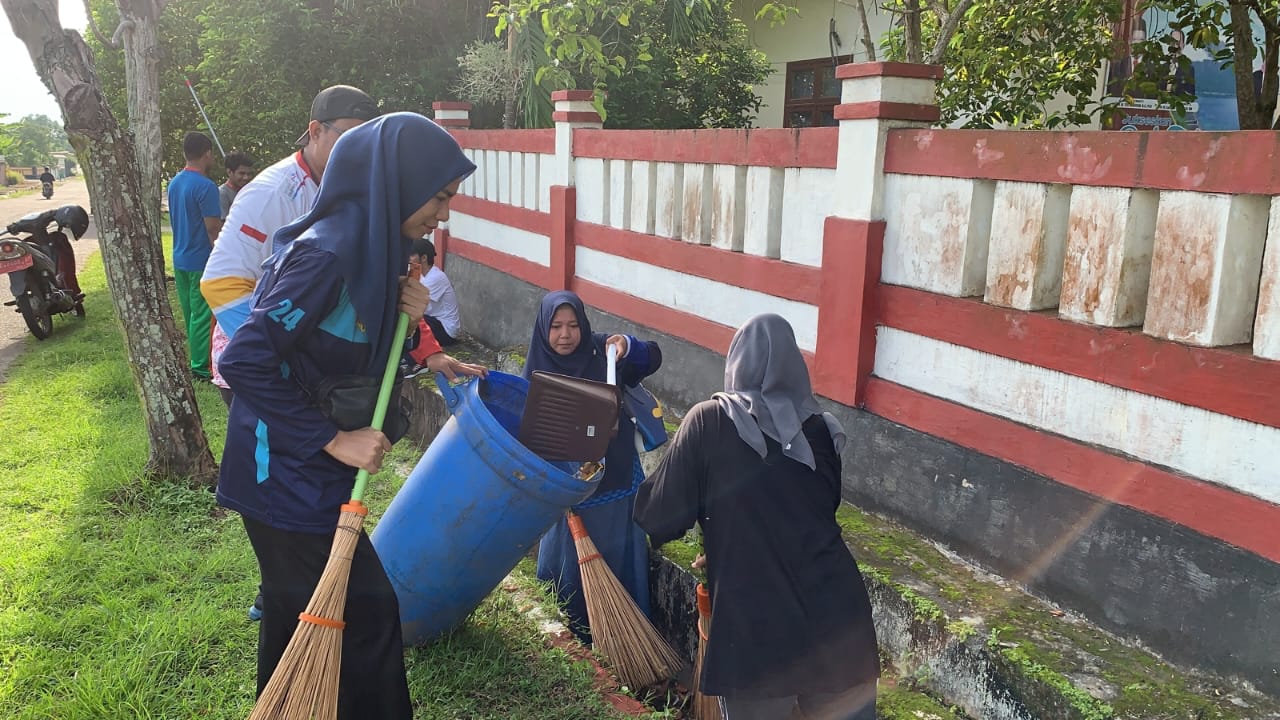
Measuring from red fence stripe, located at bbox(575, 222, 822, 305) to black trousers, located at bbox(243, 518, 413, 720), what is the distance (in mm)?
2384

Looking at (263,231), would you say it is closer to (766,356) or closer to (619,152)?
(766,356)

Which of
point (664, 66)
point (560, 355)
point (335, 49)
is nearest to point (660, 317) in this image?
point (560, 355)

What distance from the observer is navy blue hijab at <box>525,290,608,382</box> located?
13.4 ft

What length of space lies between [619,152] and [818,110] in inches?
241

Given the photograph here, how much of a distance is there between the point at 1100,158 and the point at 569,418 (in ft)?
6.15

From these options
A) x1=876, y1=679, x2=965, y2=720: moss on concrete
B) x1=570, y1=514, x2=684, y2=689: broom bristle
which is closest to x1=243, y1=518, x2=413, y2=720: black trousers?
x1=570, y1=514, x2=684, y2=689: broom bristle

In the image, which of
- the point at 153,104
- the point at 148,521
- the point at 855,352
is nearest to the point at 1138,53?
the point at 855,352

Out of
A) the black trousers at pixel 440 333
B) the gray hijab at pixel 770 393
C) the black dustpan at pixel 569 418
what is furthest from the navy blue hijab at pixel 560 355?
the black trousers at pixel 440 333

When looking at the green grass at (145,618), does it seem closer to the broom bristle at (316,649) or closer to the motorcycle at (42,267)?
the broom bristle at (316,649)

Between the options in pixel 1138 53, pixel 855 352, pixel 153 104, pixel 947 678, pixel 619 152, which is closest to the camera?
pixel 947 678

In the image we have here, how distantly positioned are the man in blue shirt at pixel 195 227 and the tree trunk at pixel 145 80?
0.26 metres

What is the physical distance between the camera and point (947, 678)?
301 centimetres

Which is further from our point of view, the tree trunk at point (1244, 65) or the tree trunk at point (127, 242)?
the tree trunk at point (127, 242)

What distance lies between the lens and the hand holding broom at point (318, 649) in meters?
2.29
